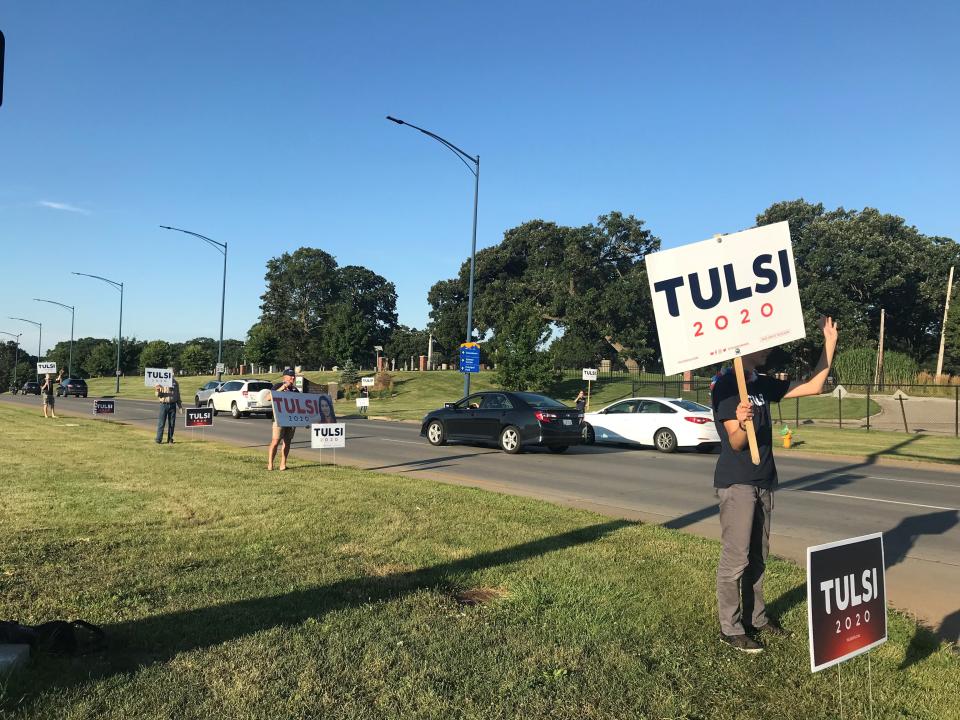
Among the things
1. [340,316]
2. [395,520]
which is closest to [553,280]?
[340,316]

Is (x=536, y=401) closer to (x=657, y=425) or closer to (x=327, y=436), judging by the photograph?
(x=657, y=425)

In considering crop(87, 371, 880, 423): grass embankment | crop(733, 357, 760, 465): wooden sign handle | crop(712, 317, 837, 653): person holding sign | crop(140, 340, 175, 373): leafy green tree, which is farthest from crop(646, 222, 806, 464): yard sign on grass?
crop(140, 340, 175, 373): leafy green tree

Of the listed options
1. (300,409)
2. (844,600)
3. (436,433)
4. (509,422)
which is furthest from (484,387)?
(844,600)

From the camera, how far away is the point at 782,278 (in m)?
4.88

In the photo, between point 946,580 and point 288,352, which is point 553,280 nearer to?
point 288,352

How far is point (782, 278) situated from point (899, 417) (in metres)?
38.6

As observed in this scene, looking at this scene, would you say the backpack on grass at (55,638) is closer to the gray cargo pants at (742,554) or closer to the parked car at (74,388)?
the gray cargo pants at (742,554)

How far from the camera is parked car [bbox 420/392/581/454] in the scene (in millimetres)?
16703

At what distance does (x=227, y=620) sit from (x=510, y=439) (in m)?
12.9

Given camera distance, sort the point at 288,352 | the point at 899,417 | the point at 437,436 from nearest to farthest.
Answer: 1. the point at 437,436
2. the point at 899,417
3. the point at 288,352

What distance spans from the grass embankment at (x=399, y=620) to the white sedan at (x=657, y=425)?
10572mm

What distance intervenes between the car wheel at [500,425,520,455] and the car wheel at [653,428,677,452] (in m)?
4.06

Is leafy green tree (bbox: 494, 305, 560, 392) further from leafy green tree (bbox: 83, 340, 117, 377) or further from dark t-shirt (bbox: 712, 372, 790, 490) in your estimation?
leafy green tree (bbox: 83, 340, 117, 377)

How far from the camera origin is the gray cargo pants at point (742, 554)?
4.38 meters
